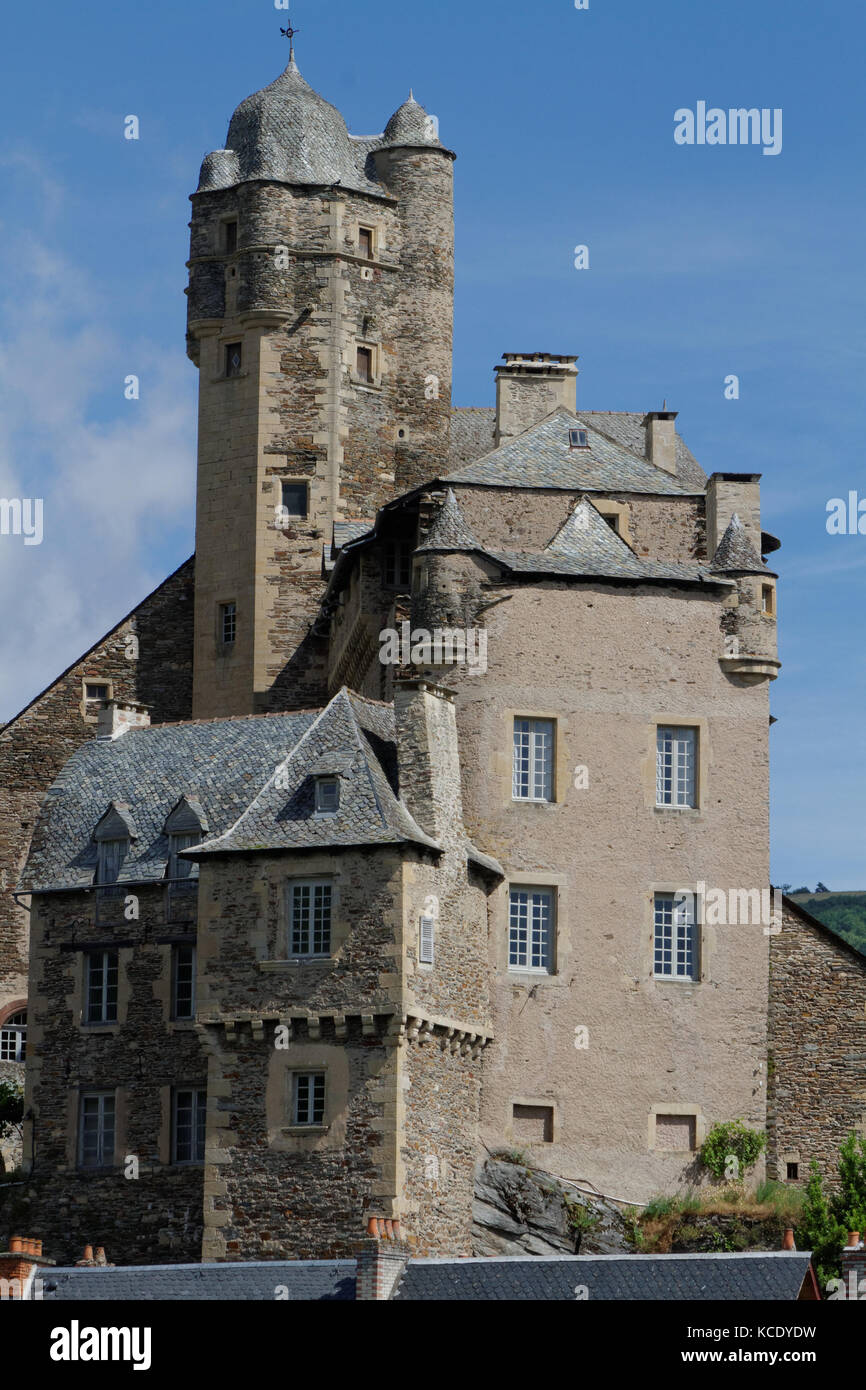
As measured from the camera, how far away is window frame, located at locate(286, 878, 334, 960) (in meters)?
48.0

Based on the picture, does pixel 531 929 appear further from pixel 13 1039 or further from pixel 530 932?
pixel 13 1039

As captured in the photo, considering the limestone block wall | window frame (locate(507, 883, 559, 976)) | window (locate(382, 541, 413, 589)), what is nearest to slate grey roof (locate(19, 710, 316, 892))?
the limestone block wall

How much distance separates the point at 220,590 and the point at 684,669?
16.5 m

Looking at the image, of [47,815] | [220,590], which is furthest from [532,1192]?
[220,590]

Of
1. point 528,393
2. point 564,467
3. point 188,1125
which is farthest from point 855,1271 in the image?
point 528,393

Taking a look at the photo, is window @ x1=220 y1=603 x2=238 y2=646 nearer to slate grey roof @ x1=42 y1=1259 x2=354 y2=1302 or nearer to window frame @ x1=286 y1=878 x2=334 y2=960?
window frame @ x1=286 y1=878 x2=334 y2=960

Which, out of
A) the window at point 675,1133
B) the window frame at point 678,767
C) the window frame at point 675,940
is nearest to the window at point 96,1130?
the window at point 675,1133

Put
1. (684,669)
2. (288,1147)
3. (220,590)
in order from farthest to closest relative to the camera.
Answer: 1. (220,590)
2. (684,669)
3. (288,1147)

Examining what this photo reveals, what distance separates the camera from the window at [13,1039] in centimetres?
6775

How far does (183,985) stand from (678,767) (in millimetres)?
10432

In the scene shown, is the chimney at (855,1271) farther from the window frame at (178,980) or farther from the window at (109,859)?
the window at (109,859)

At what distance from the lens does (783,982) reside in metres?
56.3

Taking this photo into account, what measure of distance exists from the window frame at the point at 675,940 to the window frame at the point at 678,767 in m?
1.74

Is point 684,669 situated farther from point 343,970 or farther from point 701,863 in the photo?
point 343,970
